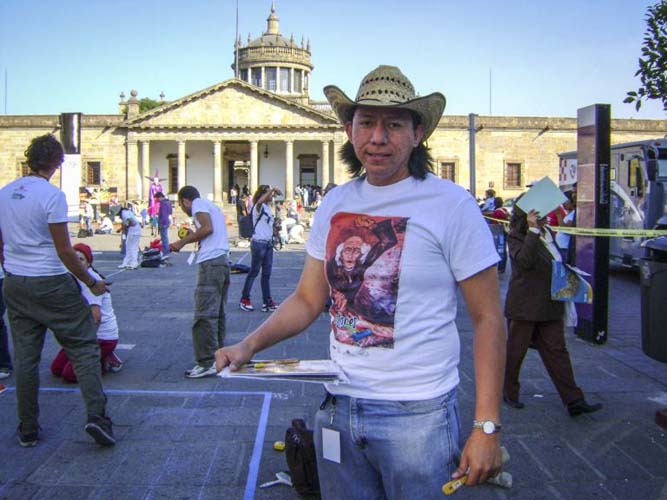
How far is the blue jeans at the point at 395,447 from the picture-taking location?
→ 1842 millimetres

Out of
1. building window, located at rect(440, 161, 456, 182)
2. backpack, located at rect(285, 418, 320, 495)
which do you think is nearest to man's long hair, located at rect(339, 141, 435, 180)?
backpack, located at rect(285, 418, 320, 495)

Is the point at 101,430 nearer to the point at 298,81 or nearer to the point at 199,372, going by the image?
the point at 199,372

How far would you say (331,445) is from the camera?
6.44ft

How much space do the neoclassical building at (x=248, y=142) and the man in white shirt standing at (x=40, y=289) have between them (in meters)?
42.9

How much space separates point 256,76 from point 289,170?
2350cm

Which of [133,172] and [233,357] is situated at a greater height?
[133,172]

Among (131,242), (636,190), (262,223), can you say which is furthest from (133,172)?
(262,223)

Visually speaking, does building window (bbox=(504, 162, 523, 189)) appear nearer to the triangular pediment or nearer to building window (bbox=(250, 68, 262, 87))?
the triangular pediment

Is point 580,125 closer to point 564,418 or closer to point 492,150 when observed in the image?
point 564,418

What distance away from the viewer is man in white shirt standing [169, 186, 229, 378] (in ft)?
19.0

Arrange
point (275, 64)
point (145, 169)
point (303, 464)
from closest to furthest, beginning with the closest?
point (303, 464) < point (145, 169) < point (275, 64)

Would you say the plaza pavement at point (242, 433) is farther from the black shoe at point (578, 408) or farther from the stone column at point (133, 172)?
Answer: the stone column at point (133, 172)

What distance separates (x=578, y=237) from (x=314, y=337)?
3020 millimetres

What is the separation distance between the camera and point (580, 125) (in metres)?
7.35
